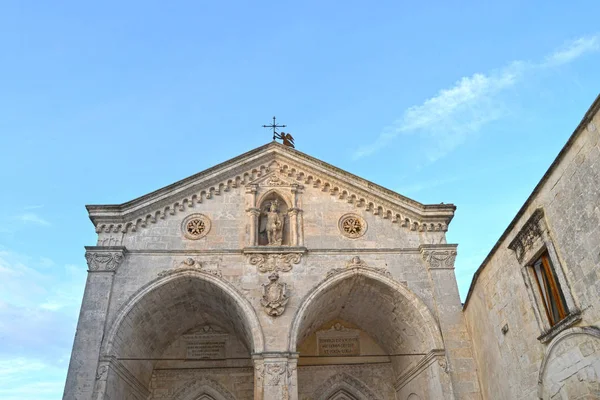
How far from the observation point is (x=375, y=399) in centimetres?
1529

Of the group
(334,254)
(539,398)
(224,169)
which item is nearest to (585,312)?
(539,398)

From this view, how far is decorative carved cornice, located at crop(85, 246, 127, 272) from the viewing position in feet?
42.6

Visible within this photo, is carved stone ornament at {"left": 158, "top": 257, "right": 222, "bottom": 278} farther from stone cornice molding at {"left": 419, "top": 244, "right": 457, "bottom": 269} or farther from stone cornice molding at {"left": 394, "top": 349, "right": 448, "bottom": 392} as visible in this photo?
stone cornice molding at {"left": 394, "top": 349, "right": 448, "bottom": 392}

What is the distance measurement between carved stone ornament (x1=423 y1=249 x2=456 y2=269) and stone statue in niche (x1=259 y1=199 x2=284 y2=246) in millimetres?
4097

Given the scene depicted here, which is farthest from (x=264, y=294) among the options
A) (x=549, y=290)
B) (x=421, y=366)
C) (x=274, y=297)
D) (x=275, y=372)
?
(x=549, y=290)

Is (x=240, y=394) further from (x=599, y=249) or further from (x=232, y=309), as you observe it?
(x=599, y=249)

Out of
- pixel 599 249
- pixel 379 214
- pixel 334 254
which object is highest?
pixel 379 214

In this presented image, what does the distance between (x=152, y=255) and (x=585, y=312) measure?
10258 millimetres

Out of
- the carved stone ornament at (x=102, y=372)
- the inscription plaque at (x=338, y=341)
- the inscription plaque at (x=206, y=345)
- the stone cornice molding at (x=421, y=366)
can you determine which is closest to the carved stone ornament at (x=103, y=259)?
the carved stone ornament at (x=102, y=372)

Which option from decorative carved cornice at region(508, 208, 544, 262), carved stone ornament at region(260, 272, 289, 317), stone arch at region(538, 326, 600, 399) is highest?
carved stone ornament at region(260, 272, 289, 317)

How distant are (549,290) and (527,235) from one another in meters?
1.08

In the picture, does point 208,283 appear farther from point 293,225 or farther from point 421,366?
point 421,366

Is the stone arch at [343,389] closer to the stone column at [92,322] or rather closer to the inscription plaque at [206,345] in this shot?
the inscription plaque at [206,345]

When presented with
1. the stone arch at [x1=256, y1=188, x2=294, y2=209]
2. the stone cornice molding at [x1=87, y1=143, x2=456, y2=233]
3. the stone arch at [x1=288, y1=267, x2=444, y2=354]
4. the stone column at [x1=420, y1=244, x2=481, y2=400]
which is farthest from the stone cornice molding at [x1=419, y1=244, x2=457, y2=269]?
the stone arch at [x1=256, y1=188, x2=294, y2=209]
